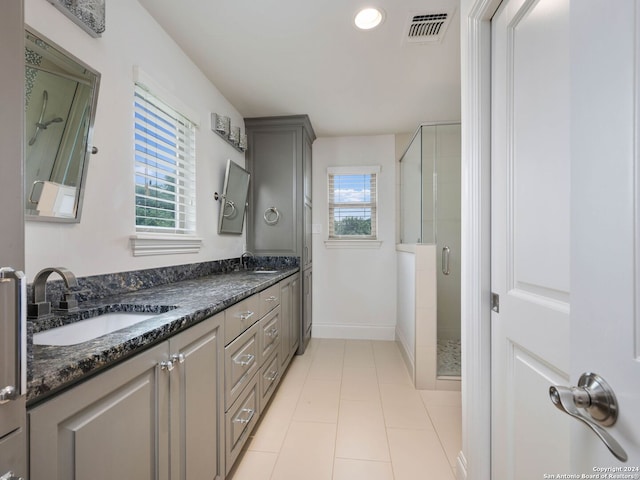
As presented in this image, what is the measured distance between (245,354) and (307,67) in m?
2.10

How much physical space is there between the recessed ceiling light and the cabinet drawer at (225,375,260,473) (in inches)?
89.4

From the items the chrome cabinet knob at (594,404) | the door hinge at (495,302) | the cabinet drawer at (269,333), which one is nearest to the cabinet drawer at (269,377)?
the cabinet drawer at (269,333)

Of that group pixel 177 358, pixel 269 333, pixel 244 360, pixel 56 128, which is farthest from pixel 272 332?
pixel 56 128

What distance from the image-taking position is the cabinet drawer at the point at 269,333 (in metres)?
1.88

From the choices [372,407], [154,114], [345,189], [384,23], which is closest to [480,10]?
[384,23]

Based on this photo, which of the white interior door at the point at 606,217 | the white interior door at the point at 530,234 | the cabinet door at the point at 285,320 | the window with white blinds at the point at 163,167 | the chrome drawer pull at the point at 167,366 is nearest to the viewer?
the white interior door at the point at 606,217

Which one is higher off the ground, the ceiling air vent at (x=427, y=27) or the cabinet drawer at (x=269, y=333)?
the ceiling air vent at (x=427, y=27)

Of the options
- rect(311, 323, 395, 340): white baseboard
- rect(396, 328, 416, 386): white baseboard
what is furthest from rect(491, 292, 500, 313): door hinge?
rect(311, 323, 395, 340): white baseboard

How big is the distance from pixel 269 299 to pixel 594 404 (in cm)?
176

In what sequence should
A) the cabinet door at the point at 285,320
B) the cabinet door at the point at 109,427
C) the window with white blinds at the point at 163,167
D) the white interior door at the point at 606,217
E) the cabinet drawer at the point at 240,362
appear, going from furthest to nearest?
1. the cabinet door at the point at 285,320
2. the window with white blinds at the point at 163,167
3. the cabinet drawer at the point at 240,362
4. the cabinet door at the point at 109,427
5. the white interior door at the point at 606,217

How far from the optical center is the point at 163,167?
1.84 meters

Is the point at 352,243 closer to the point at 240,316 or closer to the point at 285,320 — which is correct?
the point at 285,320

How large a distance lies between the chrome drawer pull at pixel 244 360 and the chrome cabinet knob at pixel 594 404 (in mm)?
1310

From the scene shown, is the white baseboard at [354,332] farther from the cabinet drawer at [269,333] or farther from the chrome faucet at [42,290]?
the chrome faucet at [42,290]
